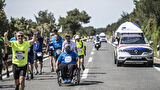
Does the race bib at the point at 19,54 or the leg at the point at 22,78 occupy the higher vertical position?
the race bib at the point at 19,54

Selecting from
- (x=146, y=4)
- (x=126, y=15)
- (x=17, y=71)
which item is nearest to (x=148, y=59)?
(x=17, y=71)

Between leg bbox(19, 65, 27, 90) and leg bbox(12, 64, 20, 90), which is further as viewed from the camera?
leg bbox(12, 64, 20, 90)

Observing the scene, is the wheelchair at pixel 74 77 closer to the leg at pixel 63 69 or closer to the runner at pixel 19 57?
the leg at pixel 63 69

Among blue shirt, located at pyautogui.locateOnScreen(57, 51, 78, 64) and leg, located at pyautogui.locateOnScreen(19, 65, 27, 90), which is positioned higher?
blue shirt, located at pyautogui.locateOnScreen(57, 51, 78, 64)

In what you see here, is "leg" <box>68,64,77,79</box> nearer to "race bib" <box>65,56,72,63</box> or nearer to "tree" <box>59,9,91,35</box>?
"race bib" <box>65,56,72,63</box>

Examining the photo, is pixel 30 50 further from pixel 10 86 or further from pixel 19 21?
pixel 19 21

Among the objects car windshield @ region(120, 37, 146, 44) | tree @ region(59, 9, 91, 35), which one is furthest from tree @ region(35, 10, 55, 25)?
car windshield @ region(120, 37, 146, 44)

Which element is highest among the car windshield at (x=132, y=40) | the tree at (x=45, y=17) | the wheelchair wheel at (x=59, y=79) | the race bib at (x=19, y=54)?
the tree at (x=45, y=17)

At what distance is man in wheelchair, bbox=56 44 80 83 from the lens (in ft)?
35.0

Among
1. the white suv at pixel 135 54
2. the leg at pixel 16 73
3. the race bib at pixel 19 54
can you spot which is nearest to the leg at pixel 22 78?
the leg at pixel 16 73

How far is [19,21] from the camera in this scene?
7356cm

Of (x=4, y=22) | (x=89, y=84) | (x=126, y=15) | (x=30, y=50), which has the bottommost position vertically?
(x=89, y=84)

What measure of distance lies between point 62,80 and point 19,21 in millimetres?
63960

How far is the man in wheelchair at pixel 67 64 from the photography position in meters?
10.7
